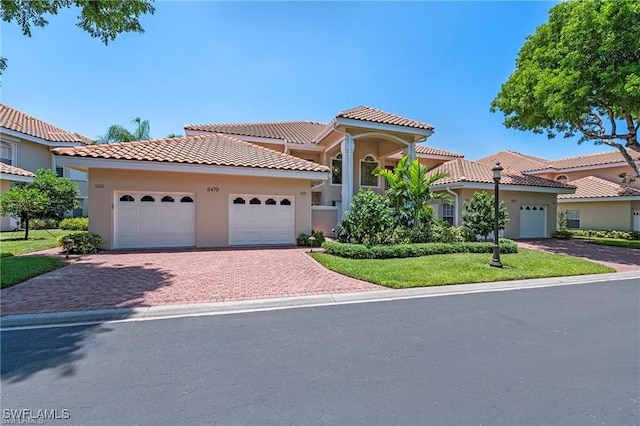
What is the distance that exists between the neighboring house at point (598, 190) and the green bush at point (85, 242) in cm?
3103

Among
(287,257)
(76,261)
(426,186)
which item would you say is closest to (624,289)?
(426,186)

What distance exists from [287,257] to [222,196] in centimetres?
464

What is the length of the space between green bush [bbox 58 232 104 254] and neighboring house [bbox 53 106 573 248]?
1.91 feet

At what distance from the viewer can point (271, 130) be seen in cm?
2216

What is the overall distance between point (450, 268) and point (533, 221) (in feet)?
49.0

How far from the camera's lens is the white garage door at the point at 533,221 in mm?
19703

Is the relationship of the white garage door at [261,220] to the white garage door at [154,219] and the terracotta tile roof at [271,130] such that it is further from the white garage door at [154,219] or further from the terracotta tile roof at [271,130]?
the terracotta tile roof at [271,130]

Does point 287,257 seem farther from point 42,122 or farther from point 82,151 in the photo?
point 42,122

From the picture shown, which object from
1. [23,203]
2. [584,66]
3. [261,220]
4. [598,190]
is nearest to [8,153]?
[23,203]

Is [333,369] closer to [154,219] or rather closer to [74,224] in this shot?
[154,219]

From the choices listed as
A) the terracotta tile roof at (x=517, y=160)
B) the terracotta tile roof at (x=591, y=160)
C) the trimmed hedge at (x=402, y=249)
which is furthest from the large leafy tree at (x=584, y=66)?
the terracotta tile roof at (x=517, y=160)

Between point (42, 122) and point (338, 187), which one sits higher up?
point (42, 122)

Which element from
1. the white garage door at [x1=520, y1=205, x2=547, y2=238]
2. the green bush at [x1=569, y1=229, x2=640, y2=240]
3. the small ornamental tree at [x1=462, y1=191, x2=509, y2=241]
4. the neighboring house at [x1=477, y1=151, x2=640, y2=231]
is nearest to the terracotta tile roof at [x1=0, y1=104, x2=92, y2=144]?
the small ornamental tree at [x1=462, y1=191, x2=509, y2=241]

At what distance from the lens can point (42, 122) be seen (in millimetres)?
24766
